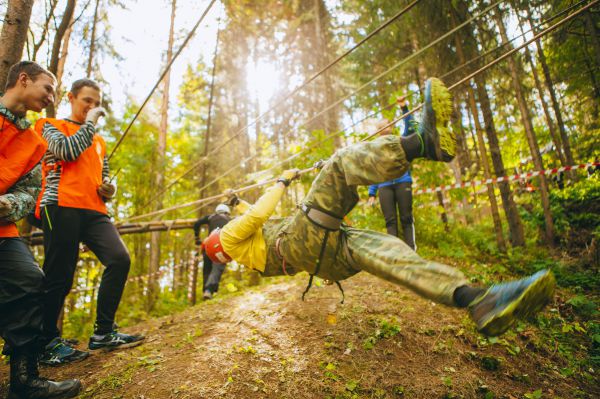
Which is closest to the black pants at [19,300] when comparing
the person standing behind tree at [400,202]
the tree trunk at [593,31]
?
the person standing behind tree at [400,202]

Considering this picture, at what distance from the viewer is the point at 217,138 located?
14.2 metres

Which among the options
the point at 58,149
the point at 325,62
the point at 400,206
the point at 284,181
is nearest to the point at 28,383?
the point at 58,149

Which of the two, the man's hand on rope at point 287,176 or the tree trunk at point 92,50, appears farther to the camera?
the tree trunk at point 92,50

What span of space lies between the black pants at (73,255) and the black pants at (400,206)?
3699 millimetres

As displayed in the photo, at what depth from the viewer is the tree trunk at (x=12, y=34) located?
2.79 meters

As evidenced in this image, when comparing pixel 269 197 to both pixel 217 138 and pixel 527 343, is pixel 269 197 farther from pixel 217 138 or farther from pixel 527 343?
pixel 217 138

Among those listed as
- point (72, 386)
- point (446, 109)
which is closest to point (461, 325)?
point (446, 109)

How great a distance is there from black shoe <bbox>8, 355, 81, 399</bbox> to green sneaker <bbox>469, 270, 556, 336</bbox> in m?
3.04

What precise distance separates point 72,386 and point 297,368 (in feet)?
6.10

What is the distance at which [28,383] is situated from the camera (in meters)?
2.18

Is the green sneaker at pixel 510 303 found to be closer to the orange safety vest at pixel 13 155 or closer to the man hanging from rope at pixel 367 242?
the man hanging from rope at pixel 367 242

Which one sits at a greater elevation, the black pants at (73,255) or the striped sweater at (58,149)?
the striped sweater at (58,149)

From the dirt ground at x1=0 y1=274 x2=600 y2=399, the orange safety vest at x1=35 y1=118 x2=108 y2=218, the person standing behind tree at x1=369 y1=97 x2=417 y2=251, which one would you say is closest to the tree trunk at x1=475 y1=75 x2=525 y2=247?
the person standing behind tree at x1=369 y1=97 x2=417 y2=251

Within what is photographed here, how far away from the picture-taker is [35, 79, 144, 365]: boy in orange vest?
8.92ft
